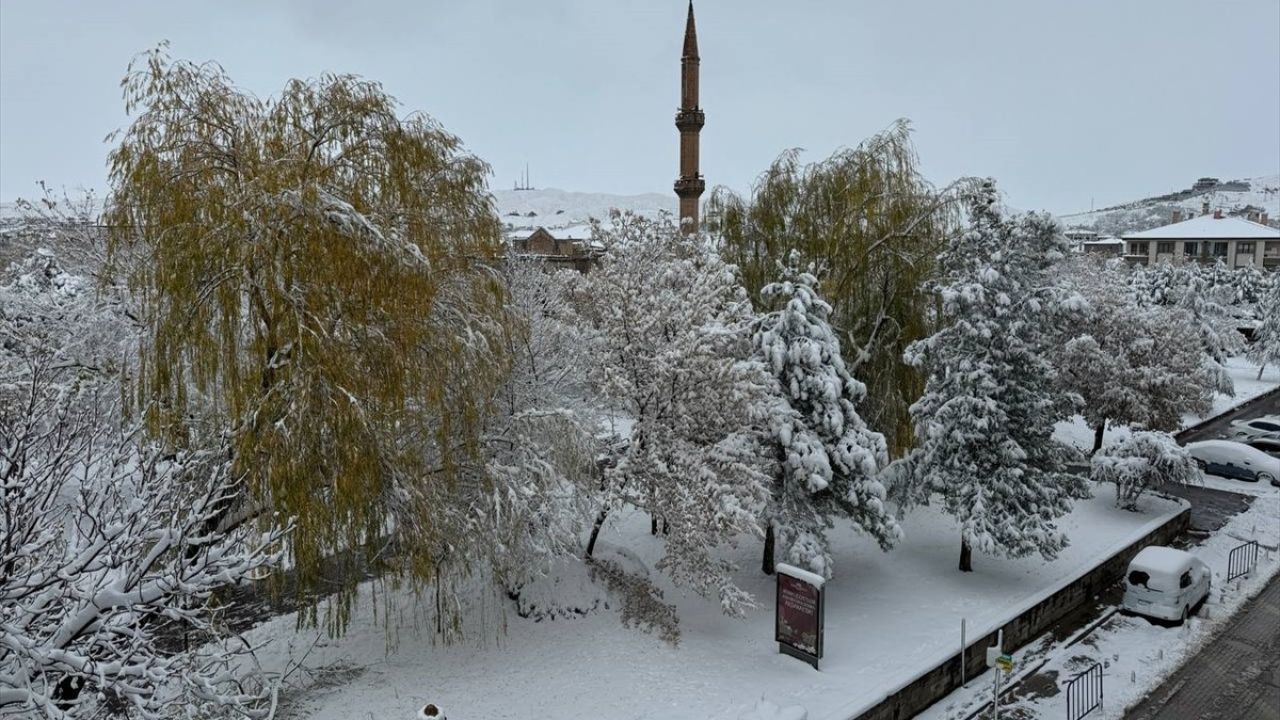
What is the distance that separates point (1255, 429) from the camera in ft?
104

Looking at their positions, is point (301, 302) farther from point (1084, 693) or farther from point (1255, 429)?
point (1255, 429)

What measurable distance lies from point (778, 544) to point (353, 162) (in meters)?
10.8

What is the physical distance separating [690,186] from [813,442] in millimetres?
24677

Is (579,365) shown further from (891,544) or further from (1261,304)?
(1261,304)

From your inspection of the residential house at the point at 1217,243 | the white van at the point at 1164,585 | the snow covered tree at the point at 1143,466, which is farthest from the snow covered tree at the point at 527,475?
the residential house at the point at 1217,243

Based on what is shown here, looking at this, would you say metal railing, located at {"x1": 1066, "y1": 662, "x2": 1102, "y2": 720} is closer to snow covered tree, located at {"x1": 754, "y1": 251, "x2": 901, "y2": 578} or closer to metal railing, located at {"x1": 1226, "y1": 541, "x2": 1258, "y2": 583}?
snow covered tree, located at {"x1": 754, "y1": 251, "x2": 901, "y2": 578}

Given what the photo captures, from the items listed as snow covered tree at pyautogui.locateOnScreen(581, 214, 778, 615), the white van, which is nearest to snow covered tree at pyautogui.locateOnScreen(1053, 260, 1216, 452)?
the white van

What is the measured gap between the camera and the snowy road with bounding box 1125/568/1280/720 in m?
13.2

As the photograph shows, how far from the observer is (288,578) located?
15.2 meters

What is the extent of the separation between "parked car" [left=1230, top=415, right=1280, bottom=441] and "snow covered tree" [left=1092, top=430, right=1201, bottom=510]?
12.4 m

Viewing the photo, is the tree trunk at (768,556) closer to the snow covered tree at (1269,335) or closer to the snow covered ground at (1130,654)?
the snow covered ground at (1130,654)

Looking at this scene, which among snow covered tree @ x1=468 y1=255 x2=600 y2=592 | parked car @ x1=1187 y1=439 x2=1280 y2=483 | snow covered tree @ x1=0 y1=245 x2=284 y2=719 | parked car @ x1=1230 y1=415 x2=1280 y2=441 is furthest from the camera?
parked car @ x1=1230 y1=415 x2=1280 y2=441

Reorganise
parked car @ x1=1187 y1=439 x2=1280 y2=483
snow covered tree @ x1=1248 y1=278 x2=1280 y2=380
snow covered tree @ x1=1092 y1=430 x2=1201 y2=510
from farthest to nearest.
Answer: snow covered tree @ x1=1248 y1=278 x2=1280 y2=380
parked car @ x1=1187 y1=439 x2=1280 y2=483
snow covered tree @ x1=1092 y1=430 x2=1201 y2=510

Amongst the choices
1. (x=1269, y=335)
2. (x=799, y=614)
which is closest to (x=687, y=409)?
(x=799, y=614)
